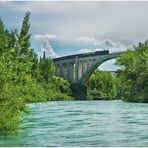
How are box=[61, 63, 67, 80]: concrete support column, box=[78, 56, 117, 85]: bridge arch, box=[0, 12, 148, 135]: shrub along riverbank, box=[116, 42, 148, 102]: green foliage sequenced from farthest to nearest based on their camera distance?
1. box=[61, 63, 67, 80]: concrete support column
2. box=[78, 56, 117, 85]: bridge arch
3. box=[116, 42, 148, 102]: green foliage
4. box=[0, 12, 148, 135]: shrub along riverbank

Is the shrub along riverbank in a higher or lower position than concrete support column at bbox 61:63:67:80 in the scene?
lower

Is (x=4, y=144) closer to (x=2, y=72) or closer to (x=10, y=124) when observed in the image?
(x=10, y=124)

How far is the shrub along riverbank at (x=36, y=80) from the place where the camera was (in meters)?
16.4

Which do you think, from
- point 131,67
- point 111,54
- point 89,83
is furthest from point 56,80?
point 131,67

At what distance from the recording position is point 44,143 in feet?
53.7

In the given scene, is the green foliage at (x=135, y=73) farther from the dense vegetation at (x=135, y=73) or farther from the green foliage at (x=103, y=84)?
the green foliage at (x=103, y=84)

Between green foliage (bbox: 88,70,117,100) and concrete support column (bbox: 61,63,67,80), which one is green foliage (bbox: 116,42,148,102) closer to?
green foliage (bbox: 88,70,117,100)

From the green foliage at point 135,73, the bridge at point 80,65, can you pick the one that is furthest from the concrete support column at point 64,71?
the green foliage at point 135,73

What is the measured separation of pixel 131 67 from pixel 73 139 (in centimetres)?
4634

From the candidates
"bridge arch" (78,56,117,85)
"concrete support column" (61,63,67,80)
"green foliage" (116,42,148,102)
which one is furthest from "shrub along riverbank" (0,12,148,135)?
"concrete support column" (61,63,67,80)

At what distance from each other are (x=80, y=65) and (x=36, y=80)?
5971cm

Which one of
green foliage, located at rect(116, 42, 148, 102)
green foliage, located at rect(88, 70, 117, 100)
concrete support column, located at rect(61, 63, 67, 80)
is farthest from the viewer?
green foliage, located at rect(88, 70, 117, 100)

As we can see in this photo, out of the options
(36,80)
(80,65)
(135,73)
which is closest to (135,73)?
(135,73)

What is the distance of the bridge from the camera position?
293ft
